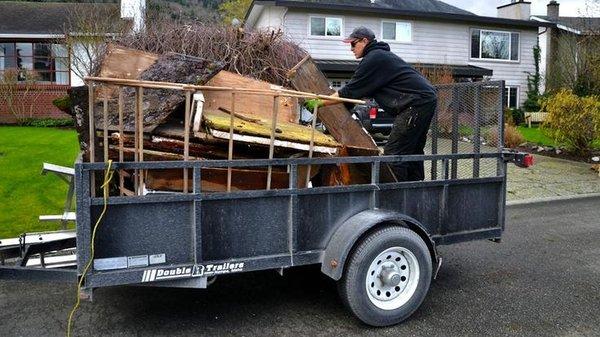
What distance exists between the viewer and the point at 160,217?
136 inches

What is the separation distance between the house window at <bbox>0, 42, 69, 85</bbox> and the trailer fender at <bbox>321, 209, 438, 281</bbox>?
21825 millimetres

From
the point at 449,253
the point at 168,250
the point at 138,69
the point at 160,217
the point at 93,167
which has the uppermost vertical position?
the point at 138,69

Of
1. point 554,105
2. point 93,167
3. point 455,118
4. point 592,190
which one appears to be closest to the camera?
point 93,167

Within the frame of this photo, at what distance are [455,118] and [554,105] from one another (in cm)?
959

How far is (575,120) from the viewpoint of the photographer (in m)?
13.2

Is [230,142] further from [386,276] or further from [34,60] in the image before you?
[34,60]

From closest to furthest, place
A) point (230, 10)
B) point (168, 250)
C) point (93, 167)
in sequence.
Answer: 1. point (93, 167)
2. point (168, 250)
3. point (230, 10)

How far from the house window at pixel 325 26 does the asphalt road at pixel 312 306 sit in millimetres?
18530

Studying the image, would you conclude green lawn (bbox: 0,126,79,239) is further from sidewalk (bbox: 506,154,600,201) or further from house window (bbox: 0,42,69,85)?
house window (bbox: 0,42,69,85)

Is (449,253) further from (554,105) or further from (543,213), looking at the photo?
(554,105)

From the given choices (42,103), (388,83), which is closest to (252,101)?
(388,83)

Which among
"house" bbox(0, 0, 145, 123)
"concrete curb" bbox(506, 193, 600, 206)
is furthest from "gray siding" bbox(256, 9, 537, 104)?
"concrete curb" bbox(506, 193, 600, 206)

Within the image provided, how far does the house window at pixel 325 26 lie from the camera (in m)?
23.0

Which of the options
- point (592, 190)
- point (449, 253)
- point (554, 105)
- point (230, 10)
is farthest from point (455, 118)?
point (230, 10)
